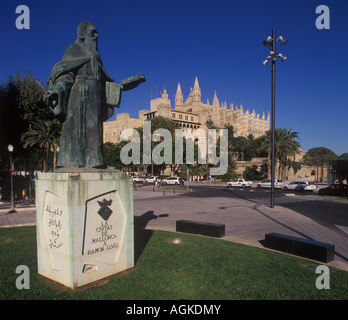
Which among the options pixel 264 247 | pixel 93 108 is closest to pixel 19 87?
pixel 93 108

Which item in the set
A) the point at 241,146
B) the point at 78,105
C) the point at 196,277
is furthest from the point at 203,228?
the point at 241,146

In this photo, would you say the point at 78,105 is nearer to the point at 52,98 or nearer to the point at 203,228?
the point at 52,98

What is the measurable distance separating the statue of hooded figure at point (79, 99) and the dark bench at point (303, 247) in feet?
15.7

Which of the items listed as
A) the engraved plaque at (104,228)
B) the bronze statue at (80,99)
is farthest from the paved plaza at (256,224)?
the bronze statue at (80,99)

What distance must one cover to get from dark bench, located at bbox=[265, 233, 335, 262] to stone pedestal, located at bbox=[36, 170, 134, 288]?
12.3 ft

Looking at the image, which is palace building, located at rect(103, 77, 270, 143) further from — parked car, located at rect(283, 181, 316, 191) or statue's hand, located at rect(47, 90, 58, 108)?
statue's hand, located at rect(47, 90, 58, 108)

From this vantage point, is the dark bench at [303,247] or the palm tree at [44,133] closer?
the dark bench at [303,247]

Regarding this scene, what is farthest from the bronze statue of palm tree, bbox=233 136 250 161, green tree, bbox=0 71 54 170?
palm tree, bbox=233 136 250 161

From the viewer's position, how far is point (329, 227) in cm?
911

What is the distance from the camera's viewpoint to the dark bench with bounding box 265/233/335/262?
211 inches

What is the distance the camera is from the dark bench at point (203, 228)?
7.47 meters

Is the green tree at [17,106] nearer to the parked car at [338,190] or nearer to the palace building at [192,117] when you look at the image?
the parked car at [338,190]
